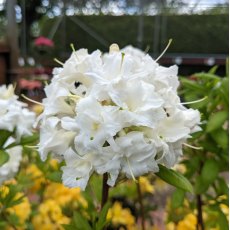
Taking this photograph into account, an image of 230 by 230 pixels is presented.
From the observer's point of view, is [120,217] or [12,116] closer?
[12,116]

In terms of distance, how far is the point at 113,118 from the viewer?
1.54ft

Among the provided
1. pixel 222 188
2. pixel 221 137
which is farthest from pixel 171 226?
pixel 221 137

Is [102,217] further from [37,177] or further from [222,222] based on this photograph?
[37,177]

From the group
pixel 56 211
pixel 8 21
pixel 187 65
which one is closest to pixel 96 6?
pixel 187 65

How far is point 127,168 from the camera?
486 millimetres

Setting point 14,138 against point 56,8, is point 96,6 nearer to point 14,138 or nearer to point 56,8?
point 56,8

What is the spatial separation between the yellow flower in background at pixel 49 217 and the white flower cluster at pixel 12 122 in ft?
0.56

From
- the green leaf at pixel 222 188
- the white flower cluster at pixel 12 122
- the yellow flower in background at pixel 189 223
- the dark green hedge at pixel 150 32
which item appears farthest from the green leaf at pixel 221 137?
the dark green hedge at pixel 150 32

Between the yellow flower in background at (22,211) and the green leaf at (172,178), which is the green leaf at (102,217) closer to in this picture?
the green leaf at (172,178)

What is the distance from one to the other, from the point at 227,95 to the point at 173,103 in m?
0.26

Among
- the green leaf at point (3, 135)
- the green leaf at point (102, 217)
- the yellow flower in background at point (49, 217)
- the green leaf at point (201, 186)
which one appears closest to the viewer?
the green leaf at point (102, 217)

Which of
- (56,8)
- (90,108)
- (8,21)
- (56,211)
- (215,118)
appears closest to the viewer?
(90,108)

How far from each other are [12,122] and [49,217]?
32 centimetres

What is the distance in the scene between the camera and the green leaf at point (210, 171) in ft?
2.54
